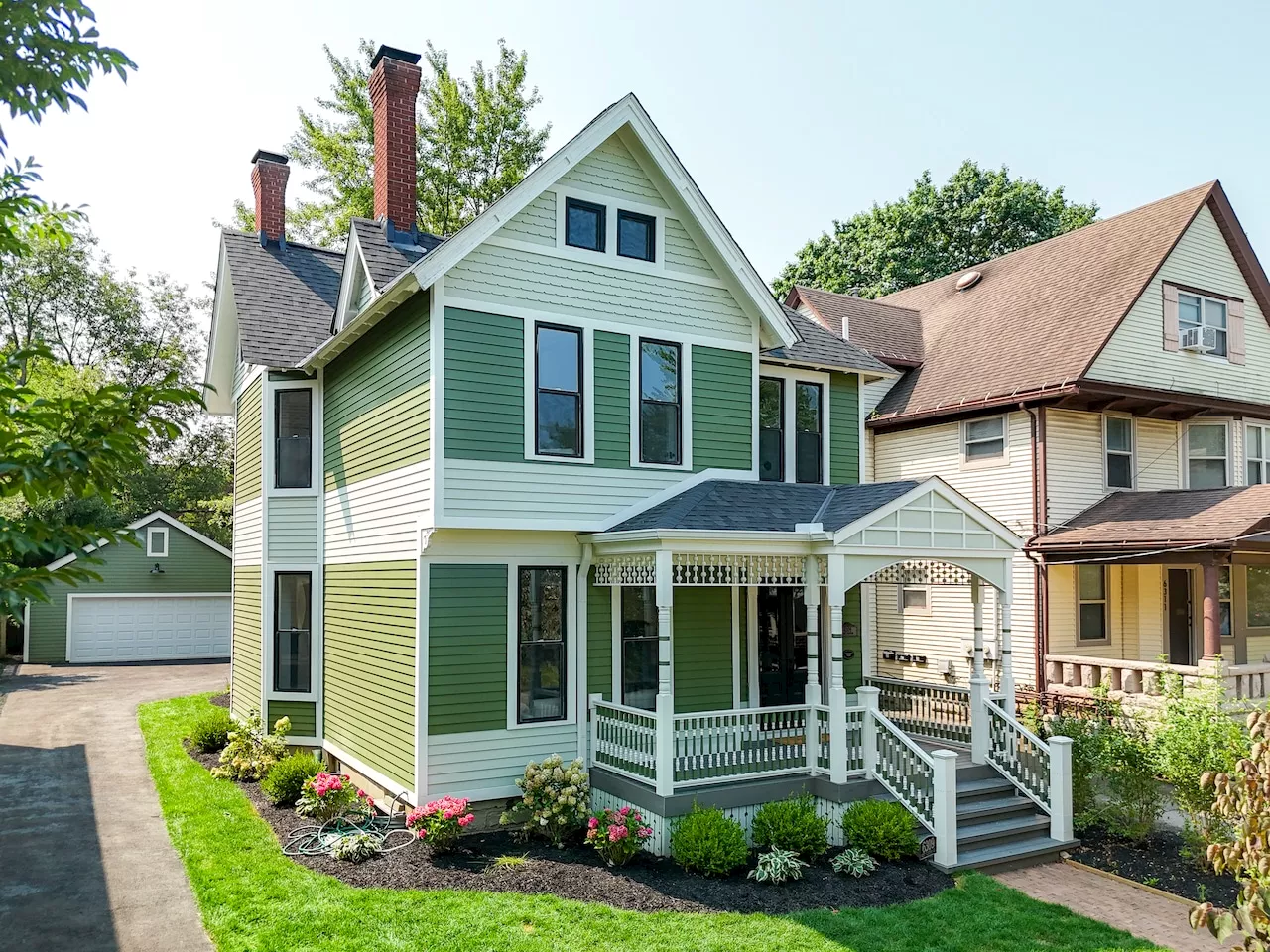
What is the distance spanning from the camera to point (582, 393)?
12203 mm

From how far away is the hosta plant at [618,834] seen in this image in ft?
33.3

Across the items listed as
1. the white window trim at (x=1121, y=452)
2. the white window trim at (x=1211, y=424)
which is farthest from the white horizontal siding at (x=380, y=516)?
the white window trim at (x=1211, y=424)

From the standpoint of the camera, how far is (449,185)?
103ft

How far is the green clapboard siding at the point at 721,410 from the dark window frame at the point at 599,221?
1999 mm

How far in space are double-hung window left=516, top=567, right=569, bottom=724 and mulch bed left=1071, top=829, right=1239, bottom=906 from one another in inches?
264

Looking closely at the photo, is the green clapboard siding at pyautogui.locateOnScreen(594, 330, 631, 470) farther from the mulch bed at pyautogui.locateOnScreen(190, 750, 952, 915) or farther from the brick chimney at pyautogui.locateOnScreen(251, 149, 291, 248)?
the brick chimney at pyautogui.locateOnScreen(251, 149, 291, 248)

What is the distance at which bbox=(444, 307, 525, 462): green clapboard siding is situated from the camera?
37.0ft

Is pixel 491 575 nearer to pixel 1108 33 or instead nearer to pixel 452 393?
pixel 452 393

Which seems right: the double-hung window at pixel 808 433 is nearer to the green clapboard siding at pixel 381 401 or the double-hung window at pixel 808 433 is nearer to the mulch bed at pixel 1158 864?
the green clapboard siding at pixel 381 401

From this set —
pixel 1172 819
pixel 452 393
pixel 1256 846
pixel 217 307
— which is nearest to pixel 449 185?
pixel 217 307

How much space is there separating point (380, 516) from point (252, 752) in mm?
4776

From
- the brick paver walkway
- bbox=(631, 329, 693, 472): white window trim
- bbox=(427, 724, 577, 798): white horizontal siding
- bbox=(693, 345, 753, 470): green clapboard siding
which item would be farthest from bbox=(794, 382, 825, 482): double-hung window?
the brick paver walkway

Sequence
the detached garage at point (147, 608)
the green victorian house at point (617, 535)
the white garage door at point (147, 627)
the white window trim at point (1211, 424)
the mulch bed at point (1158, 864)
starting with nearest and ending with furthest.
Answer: the mulch bed at point (1158, 864), the green victorian house at point (617, 535), the white window trim at point (1211, 424), the detached garage at point (147, 608), the white garage door at point (147, 627)

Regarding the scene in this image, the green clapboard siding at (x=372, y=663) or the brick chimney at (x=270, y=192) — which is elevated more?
the brick chimney at (x=270, y=192)
